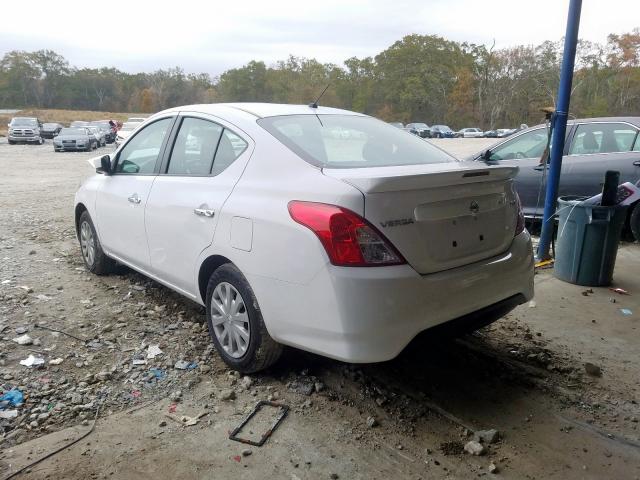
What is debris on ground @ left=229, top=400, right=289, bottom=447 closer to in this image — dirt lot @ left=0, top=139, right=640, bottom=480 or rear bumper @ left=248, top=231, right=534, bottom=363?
dirt lot @ left=0, top=139, right=640, bottom=480

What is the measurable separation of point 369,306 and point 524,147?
574cm

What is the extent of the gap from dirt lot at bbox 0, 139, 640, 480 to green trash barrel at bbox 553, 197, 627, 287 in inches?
16.6

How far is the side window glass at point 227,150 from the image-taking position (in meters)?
3.25

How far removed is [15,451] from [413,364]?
7.33ft

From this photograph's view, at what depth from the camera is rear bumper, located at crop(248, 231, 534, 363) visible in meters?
2.45

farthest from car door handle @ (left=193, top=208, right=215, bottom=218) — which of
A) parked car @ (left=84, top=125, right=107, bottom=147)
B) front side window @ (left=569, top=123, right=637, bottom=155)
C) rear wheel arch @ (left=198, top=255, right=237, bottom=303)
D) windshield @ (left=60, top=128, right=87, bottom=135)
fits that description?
parked car @ (left=84, top=125, right=107, bottom=147)

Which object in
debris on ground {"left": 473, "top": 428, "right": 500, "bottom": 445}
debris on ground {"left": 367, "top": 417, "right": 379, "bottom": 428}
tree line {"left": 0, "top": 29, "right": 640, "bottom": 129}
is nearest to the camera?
debris on ground {"left": 473, "top": 428, "right": 500, "bottom": 445}

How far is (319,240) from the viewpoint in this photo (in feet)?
8.20

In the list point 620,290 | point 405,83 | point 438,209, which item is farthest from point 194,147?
point 405,83

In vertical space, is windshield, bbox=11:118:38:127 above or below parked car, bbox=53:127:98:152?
above

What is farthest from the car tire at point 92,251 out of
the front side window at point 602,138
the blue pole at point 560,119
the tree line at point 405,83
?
the tree line at point 405,83

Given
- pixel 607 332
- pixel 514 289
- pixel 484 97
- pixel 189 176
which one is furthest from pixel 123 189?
pixel 484 97

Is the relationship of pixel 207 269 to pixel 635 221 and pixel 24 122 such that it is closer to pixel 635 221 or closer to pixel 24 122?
pixel 635 221

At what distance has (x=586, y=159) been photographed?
6.71 metres
